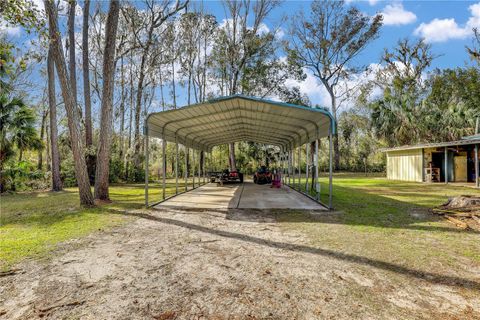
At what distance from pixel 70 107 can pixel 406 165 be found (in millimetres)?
19290

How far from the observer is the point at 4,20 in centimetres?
415

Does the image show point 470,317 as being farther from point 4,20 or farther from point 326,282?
point 4,20

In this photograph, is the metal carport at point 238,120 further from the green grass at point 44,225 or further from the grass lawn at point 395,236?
the green grass at point 44,225

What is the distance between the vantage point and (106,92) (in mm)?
8945

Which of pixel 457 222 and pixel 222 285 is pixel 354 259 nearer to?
pixel 222 285

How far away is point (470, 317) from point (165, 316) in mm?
2469

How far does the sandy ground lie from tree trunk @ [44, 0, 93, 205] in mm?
4192

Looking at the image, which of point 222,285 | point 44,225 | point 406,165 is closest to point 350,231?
point 222,285

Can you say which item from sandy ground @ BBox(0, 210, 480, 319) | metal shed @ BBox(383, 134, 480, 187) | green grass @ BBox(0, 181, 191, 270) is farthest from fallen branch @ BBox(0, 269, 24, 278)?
metal shed @ BBox(383, 134, 480, 187)

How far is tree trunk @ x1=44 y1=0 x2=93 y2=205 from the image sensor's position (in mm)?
7789

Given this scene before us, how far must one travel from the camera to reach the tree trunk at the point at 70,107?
7789mm

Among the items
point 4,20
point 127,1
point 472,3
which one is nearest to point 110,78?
point 4,20

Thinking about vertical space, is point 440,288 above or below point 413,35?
below

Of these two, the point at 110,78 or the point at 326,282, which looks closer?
the point at 326,282
